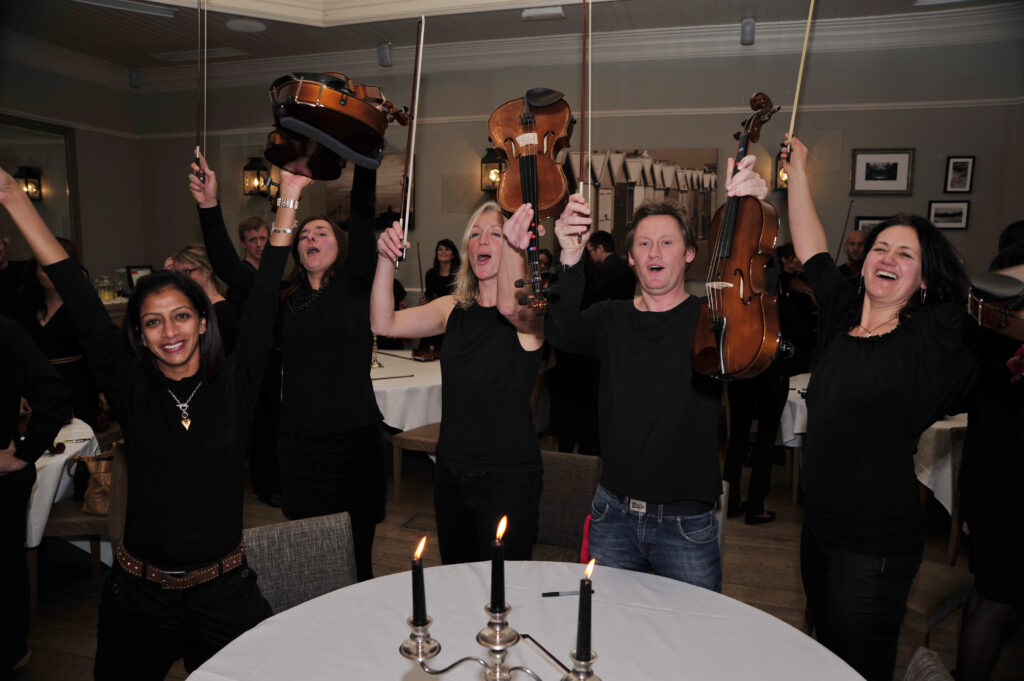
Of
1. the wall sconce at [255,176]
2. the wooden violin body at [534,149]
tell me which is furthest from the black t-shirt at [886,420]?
the wall sconce at [255,176]

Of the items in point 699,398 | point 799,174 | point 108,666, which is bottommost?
point 108,666

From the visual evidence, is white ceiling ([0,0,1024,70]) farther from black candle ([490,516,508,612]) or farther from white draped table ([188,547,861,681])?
black candle ([490,516,508,612])

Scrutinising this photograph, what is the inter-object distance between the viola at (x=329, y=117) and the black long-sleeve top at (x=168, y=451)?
603 millimetres

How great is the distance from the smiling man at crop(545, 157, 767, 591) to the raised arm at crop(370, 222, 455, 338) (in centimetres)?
60

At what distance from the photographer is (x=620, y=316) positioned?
1.85 m

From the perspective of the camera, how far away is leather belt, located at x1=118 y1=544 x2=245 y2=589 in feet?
5.23

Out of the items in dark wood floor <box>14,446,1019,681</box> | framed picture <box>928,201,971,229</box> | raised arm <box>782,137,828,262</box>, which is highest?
framed picture <box>928,201,971,229</box>

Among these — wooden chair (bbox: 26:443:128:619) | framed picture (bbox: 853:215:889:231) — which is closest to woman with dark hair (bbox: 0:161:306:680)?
wooden chair (bbox: 26:443:128:619)

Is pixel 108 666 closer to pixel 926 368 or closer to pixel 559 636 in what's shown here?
pixel 559 636

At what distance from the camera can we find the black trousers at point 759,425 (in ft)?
12.1

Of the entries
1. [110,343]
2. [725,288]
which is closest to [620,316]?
[725,288]

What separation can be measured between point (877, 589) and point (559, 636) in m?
0.83

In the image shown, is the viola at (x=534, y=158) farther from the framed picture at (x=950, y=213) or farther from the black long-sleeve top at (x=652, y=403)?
the framed picture at (x=950, y=213)

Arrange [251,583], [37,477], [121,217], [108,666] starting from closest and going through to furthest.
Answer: [108,666] → [251,583] → [37,477] → [121,217]
